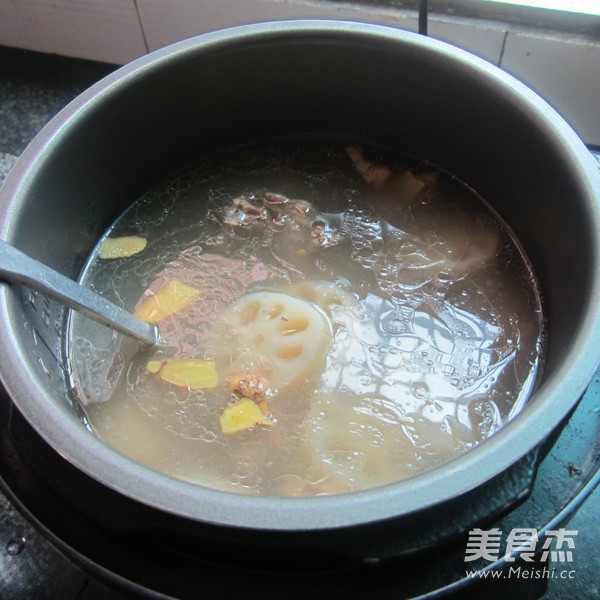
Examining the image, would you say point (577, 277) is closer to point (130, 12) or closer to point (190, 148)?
point (190, 148)

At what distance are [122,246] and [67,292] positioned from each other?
0.26m

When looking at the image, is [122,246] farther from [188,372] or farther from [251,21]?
[251,21]

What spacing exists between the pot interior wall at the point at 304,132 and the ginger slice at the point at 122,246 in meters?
0.02

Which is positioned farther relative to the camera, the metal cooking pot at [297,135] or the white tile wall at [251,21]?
the white tile wall at [251,21]

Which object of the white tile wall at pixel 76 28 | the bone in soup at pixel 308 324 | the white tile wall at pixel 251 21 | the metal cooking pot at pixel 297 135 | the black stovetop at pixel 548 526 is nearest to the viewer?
the metal cooking pot at pixel 297 135

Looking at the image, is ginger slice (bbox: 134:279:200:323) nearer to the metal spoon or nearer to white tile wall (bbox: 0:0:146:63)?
the metal spoon

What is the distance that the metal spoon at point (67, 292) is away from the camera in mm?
773

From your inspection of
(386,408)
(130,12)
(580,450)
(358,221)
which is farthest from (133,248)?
(580,450)

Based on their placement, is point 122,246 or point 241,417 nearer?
point 241,417

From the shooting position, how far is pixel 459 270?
101cm

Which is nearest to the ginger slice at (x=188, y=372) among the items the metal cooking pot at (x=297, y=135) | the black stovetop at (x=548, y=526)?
the metal cooking pot at (x=297, y=135)

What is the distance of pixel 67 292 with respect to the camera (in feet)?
2.71

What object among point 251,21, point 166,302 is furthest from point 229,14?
point 166,302

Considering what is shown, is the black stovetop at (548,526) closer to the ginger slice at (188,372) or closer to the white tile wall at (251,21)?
the ginger slice at (188,372)
